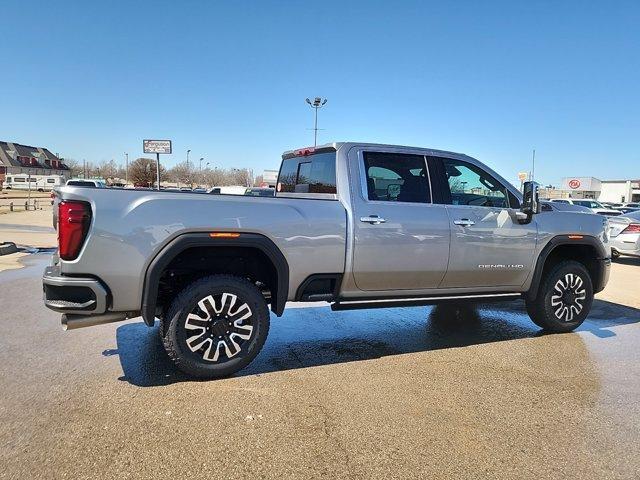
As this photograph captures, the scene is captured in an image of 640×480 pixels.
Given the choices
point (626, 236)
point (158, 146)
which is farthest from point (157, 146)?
point (626, 236)

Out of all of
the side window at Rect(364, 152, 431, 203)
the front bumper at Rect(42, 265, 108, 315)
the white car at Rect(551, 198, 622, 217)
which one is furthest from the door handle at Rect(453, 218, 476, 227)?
the white car at Rect(551, 198, 622, 217)

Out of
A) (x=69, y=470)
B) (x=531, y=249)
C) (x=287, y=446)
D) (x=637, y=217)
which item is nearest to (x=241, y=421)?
(x=287, y=446)

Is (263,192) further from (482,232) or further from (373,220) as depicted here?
(373,220)

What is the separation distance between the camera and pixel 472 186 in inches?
207

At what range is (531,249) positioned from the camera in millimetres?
5375

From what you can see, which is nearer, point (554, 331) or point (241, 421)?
point (241, 421)

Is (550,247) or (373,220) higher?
(373,220)

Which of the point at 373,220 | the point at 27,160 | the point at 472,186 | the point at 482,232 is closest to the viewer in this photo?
the point at 373,220

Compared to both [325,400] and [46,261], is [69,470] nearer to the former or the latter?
[325,400]

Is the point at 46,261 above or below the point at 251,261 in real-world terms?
below

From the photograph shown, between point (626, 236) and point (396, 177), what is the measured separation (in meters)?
9.79

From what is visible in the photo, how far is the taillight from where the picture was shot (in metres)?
3.56

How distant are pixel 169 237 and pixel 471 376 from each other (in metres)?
2.84

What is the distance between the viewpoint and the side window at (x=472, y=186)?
5.14 meters
